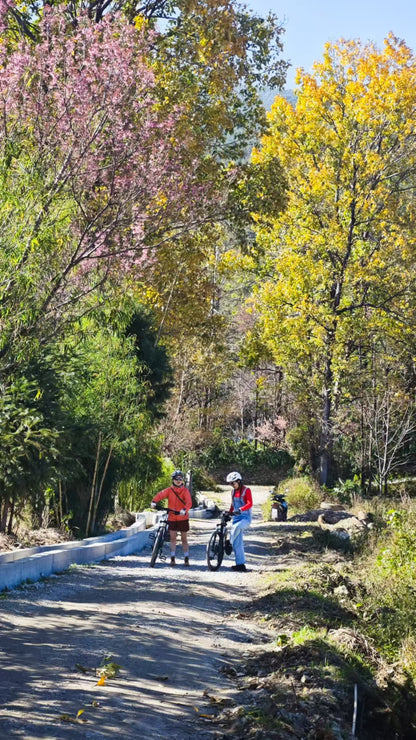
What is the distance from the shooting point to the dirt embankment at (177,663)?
5759 millimetres

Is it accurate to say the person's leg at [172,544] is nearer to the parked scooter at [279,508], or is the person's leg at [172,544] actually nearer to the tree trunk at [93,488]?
the tree trunk at [93,488]

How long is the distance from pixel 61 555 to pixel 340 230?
17303mm

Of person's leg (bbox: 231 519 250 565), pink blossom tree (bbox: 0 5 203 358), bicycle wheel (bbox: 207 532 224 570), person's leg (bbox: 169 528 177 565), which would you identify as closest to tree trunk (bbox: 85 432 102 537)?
person's leg (bbox: 169 528 177 565)

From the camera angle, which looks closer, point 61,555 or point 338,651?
point 338,651

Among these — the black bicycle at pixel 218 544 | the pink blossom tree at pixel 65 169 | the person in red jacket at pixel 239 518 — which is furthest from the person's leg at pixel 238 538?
the pink blossom tree at pixel 65 169

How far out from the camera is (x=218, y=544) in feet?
46.7

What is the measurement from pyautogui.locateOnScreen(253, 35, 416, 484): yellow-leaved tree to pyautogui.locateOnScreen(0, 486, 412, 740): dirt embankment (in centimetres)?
1576

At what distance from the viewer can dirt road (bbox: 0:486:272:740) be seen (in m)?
5.60

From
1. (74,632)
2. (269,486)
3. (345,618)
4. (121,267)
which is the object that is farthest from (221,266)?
(74,632)

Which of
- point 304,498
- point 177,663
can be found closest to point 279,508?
point 304,498

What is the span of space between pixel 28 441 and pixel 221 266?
18.7 metres

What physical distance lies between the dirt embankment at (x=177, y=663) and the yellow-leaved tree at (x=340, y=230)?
15759mm

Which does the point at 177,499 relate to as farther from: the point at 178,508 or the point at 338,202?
the point at 338,202

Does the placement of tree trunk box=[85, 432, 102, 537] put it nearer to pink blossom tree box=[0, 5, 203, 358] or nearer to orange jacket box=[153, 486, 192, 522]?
orange jacket box=[153, 486, 192, 522]
